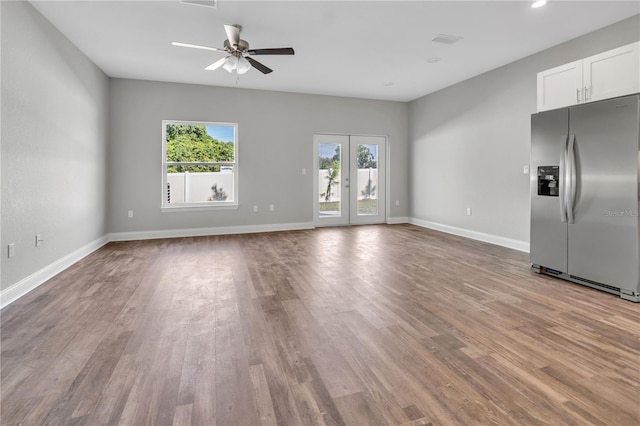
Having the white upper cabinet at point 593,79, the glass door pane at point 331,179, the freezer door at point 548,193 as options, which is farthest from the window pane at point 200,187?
the white upper cabinet at point 593,79

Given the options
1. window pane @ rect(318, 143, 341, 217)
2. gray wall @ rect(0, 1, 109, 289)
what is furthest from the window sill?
window pane @ rect(318, 143, 341, 217)

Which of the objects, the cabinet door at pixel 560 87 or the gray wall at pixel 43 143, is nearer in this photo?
the gray wall at pixel 43 143

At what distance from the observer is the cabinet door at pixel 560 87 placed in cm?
346

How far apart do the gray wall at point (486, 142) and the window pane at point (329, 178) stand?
1.92m

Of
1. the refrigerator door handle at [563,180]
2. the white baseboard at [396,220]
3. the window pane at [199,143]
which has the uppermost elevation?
the window pane at [199,143]

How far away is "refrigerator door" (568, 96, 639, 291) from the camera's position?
3004 mm

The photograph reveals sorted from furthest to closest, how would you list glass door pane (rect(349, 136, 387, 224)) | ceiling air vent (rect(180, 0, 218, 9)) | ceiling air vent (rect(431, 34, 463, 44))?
glass door pane (rect(349, 136, 387, 224)) < ceiling air vent (rect(431, 34, 463, 44)) < ceiling air vent (rect(180, 0, 218, 9))

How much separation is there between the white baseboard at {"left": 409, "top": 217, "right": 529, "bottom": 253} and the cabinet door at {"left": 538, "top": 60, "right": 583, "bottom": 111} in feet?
7.36

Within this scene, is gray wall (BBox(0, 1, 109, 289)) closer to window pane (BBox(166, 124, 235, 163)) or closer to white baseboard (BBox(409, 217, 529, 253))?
window pane (BBox(166, 124, 235, 163))

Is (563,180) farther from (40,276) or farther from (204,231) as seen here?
(204,231)

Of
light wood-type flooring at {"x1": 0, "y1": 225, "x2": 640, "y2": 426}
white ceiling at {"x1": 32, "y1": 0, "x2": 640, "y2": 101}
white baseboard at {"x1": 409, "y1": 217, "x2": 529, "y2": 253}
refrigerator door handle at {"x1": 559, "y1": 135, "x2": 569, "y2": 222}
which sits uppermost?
white ceiling at {"x1": 32, "y1": 0, "x2": 640, "y2": 101}

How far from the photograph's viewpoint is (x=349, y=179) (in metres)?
7.73

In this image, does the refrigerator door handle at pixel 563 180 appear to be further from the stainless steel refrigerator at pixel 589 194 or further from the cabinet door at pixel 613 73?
the cabinet door at pixel 613 73

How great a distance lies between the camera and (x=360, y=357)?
2045mm
